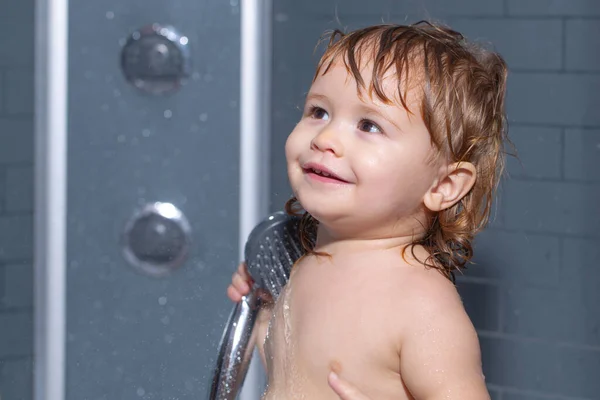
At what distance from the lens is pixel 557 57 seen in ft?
4.49

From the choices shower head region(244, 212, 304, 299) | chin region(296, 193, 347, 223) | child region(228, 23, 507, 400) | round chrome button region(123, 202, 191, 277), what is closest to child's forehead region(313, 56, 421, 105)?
child region(228, 23, 507, 400)

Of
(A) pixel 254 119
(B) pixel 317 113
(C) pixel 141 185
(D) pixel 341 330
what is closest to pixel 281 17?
(A) pixel 254 119

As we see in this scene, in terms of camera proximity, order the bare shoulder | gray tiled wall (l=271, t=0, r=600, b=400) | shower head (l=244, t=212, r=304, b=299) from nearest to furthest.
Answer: the bare shoulder
shower head (l=244, t=212, r=304, b=299)
gray tiled wall (l=271, t=0, r=600, b=400)

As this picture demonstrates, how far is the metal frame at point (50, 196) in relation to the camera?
1387 mm

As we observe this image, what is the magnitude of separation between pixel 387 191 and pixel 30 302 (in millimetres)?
614

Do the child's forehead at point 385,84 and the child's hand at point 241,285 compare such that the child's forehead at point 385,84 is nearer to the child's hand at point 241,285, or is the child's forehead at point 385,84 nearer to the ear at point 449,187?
the ear at point 449,187

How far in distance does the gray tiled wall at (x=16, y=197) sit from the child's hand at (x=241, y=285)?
0.34 metres

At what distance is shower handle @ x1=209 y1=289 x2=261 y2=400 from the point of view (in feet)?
3.96

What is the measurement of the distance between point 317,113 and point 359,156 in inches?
3.1

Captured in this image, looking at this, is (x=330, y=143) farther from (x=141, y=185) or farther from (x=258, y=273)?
(x=141, y=185)

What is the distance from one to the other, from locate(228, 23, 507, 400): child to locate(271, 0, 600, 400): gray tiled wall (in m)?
0.29

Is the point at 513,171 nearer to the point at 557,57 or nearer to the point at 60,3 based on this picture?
the point at 557,57

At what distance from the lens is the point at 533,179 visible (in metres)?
1.41

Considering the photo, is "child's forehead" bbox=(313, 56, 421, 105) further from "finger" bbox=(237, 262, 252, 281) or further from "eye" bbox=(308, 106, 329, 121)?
"finger" bbox=(237, 262, 252, 281)
